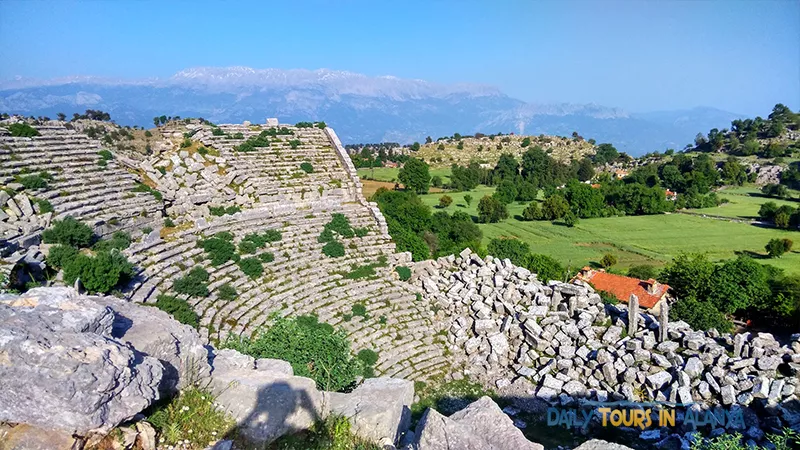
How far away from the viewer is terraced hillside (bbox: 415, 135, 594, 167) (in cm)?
10075

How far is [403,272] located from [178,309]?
956 centimetres

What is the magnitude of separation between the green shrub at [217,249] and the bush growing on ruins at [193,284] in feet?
4.24

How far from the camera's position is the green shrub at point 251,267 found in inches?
693

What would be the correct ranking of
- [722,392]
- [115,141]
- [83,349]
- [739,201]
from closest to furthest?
[83,349]
[722,392]
[115,141]
[739,201]

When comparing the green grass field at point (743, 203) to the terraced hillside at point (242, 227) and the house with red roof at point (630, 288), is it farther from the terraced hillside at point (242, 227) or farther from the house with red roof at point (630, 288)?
the terraced hillside at point (242, 227)

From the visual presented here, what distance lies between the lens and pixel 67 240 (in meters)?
13.8

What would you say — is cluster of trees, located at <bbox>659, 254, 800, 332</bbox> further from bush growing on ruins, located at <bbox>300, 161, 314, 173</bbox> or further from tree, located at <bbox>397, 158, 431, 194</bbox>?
tree, located at <bbox>397, 158, 431, 194</bbox>

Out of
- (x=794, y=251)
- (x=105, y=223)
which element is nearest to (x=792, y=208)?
(x=794, y=251)

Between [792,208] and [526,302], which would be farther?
[792,208]

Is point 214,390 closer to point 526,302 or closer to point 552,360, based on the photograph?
point 552,360

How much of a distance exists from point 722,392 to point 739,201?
65336mm

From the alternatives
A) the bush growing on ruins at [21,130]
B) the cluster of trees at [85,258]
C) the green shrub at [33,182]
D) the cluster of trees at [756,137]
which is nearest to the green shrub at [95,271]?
the cluster of trees at [85,258]

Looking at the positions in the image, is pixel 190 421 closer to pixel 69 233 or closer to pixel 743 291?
pixel 69 233

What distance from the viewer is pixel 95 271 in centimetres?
1255
